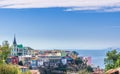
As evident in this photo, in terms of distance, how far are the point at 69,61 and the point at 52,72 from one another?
16.6 metres

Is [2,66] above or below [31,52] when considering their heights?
below

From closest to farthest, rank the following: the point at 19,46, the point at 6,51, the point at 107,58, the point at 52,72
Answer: the point at 107,58, the point at 6,51, the point at 52,72, the point at 19,46

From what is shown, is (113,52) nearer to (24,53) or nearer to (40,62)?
(40,62)

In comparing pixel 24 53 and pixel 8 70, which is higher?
pixel 24 53

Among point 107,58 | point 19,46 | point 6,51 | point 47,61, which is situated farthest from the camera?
point 19,46

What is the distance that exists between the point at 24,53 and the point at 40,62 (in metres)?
15.4

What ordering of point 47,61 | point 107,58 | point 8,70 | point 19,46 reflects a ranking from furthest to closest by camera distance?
point 19,46
point 47,61
point 107,58
point 8,70

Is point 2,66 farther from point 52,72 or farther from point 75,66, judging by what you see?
point 75,66

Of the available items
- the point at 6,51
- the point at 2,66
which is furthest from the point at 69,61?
the point at 2,66

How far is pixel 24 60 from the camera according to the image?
100 metres

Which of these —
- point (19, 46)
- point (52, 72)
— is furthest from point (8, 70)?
point (19, 46)

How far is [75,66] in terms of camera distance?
314ft

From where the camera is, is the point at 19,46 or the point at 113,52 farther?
the point at 19,46

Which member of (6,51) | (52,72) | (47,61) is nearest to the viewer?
(6,51)
